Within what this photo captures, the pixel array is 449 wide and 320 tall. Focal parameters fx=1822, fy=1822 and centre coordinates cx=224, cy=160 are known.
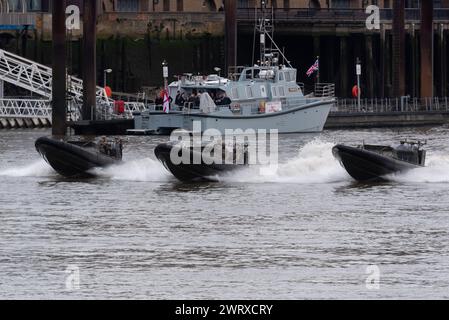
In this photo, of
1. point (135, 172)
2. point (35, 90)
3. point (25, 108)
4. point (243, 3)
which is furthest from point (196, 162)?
point (243, 3)

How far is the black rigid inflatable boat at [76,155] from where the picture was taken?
51062mm

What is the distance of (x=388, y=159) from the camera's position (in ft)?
163

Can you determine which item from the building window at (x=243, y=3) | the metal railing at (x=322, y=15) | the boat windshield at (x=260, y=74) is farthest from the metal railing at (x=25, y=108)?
the building window at (x=243, y=3)

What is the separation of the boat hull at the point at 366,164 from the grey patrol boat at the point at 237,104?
66.7ft

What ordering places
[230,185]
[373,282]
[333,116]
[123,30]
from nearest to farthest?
[373,282] → [230,185] → [333,116] → [123,30]

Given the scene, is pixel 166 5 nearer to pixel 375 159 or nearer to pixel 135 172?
pixel 135 172

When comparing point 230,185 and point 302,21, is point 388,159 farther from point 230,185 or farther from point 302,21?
point 302,21

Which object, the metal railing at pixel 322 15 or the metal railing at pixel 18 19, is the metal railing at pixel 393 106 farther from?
the metal railing at pixel 18 19

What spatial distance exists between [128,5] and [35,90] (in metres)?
22.5

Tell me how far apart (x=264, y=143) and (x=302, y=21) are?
30.0 meters

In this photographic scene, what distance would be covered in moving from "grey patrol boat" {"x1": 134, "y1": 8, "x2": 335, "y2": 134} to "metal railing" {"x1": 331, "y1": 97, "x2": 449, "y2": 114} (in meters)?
7.19

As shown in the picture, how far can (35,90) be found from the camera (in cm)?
8056
